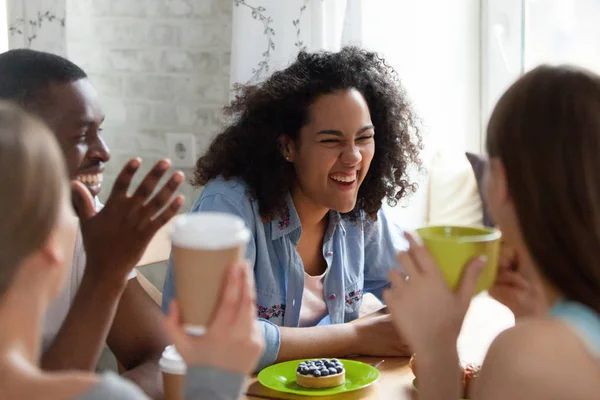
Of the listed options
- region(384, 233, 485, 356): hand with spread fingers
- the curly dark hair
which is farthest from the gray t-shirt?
the curly dark hair

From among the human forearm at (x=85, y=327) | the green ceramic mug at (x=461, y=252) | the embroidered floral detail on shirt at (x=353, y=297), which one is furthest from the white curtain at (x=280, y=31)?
the green ceramic mug at (x=461, y=252)

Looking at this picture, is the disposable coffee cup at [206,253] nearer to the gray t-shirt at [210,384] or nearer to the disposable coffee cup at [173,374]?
the gray t-shirt at [210,384]

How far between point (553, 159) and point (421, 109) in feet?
7.49

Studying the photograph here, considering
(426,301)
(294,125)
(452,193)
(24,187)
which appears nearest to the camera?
(24,187)

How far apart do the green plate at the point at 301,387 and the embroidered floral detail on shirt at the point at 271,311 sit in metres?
0.41

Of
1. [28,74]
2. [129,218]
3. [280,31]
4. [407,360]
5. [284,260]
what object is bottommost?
[407,360]

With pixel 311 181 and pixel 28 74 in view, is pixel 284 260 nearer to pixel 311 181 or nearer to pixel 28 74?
pixel 311 181

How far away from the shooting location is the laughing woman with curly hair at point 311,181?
82.0 inches

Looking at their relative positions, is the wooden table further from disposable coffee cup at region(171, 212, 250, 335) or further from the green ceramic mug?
disposable coffee cup at region(171, 212, 250, 335)

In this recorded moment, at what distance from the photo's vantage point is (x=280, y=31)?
2.82 m

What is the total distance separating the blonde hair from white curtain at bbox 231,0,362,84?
77.2 inches

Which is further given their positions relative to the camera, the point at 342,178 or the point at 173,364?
the point at 342,178

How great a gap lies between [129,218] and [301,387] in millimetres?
503

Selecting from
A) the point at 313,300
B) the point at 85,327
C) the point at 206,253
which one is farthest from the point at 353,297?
the point at 206,253
